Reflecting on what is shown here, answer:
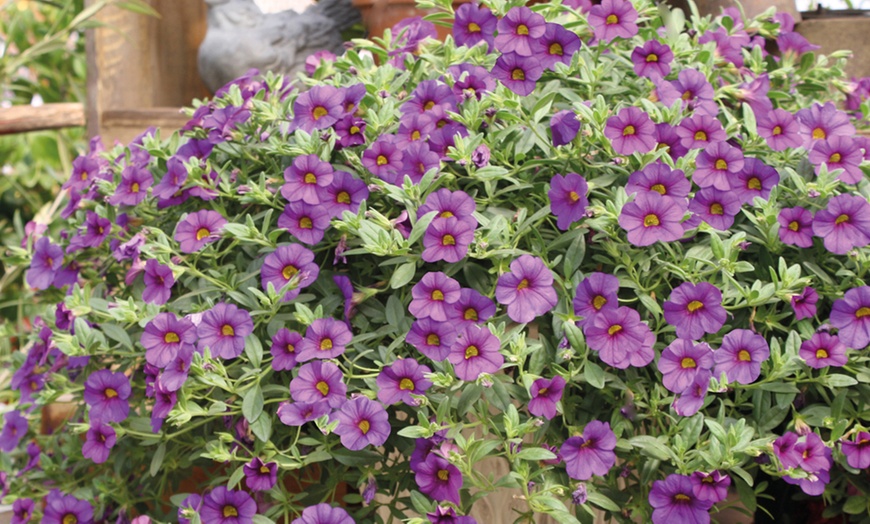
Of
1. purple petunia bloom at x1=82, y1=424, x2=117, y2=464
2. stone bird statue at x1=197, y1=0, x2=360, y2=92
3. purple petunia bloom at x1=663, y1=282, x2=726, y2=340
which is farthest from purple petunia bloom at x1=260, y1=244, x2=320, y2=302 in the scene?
stone bird statue at x1=197, y1=0, x2=360, y2=92

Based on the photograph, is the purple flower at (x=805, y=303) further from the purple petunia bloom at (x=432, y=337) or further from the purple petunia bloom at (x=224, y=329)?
the purple petunia bloom at (x=224, y=329)

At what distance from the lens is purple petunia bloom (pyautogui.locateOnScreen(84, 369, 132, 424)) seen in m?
1.02

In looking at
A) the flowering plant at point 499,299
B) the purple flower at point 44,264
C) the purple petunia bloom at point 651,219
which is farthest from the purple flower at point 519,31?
the purple flower at point 44,264

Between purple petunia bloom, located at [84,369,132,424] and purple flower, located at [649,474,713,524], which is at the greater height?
purple flower, located at [649,474,713,524]

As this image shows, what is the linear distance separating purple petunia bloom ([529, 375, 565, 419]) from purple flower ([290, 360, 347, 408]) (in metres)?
0.19

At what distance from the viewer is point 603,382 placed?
86 cm

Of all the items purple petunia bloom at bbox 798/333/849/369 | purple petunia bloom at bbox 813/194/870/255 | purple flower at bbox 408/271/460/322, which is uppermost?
purple petunia bloom at bbox 813/194/870/255

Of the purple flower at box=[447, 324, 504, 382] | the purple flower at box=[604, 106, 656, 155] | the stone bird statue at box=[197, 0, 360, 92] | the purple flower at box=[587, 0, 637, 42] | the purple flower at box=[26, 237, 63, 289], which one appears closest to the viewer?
the purple flower at box=[447, 324, 504, 382]

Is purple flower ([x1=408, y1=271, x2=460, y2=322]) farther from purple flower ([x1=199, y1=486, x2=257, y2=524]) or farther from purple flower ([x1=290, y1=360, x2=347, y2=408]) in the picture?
purple flower ([x1=199, y1=486, x2=257, y2=524])

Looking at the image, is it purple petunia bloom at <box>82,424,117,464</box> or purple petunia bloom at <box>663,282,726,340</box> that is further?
purple petunia bloom at <box>82,424,117,464</box>

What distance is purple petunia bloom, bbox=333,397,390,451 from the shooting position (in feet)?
2.81

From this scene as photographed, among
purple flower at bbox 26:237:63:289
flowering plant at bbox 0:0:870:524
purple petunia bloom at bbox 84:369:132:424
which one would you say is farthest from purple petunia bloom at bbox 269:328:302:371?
purple flower at bbox 26:237:63:289

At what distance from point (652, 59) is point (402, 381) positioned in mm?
513

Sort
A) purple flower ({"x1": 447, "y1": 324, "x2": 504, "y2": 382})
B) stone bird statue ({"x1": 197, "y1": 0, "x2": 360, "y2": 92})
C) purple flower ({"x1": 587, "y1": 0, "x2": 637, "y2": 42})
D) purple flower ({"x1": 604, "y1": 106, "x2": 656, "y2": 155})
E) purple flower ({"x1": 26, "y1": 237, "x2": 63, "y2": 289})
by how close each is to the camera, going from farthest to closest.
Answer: stone bird statue ({"x1": 197, "y1": 0, "x2": 360, "y2": 92}) → purple flower ({"x1": 26, "y1": 237, "x2": 63, "y2": 289}) → purple flower ({"x1": 587, "y1": 0, "x2": 637, "y2": 42}) → purple flower ({"x1": 604, "y1": 106, "x2": 656, "y2": 155}) → purple flower ({"x1": 447, "y1": 324, "x2": 504, "y2": 382})
